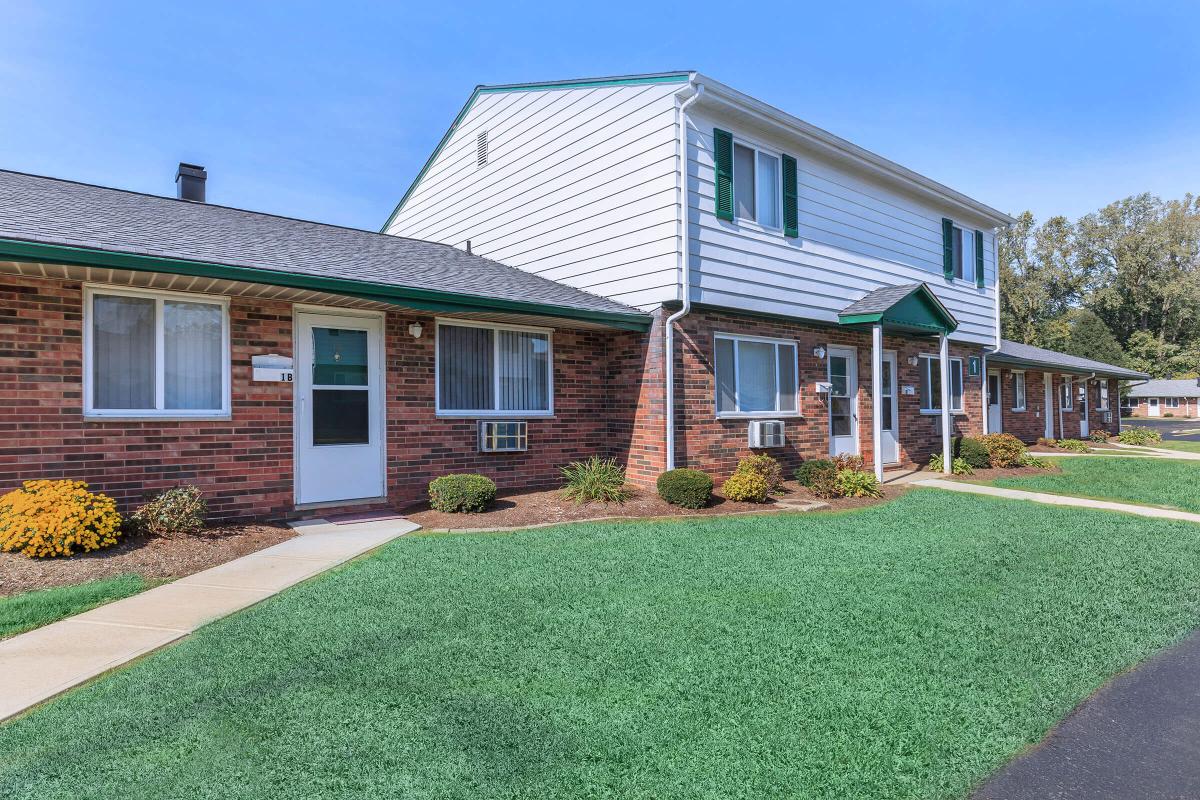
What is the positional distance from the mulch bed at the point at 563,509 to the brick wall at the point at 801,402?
35.0 inches

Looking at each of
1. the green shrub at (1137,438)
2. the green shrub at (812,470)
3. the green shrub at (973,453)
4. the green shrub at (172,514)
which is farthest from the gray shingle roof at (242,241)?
the green shrub at (1137,438)

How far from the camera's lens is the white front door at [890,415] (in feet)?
42.5

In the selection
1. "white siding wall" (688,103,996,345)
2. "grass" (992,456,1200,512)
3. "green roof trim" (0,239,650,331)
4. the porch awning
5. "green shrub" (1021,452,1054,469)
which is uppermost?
"white siding wall" (688,103,996,345)

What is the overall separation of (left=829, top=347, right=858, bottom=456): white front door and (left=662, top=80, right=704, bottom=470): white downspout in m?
4.12

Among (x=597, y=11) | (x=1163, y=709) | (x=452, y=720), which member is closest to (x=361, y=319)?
(x=452, y=720)

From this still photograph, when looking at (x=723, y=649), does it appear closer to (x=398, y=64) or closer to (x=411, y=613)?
(x=411, y=613)

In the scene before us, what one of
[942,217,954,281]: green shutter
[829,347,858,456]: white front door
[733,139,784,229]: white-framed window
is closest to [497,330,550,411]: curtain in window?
[733,139,784,229]: white-framed window

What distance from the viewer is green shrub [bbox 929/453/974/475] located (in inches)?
489

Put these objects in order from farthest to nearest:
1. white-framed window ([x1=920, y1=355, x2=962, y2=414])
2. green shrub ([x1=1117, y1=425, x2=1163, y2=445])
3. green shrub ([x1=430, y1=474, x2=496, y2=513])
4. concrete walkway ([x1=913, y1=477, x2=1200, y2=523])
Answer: green shrub ([x1=1117, y1=425, x2=1163, y2=445])
white-framed window ([x1=920, y1=355, x2=962, y2=414])
concrete walkway ([x1=913, y1=477, x2=1200, y2=523])
green shrub ([x1=430, y1=474, x2=496, y2=513])

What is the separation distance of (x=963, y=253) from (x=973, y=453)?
5.05 meters

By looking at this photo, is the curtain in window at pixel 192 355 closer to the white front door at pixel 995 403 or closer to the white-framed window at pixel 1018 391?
the white front door at pixel 995 403

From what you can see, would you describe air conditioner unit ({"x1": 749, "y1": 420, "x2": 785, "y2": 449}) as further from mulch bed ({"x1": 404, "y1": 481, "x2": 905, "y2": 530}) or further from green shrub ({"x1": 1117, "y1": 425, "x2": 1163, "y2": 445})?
green shrub ({"x1": 1117, "y1": 425, "x2": 1163, "y2": 445})

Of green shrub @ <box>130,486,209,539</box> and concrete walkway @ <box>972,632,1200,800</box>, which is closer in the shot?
concrete walkway @ <box>972,632,1200,800</box>

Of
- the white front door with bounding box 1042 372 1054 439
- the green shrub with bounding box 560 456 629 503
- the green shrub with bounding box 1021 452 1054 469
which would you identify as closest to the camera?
the green shrub with bounding box 560 456 629 503
